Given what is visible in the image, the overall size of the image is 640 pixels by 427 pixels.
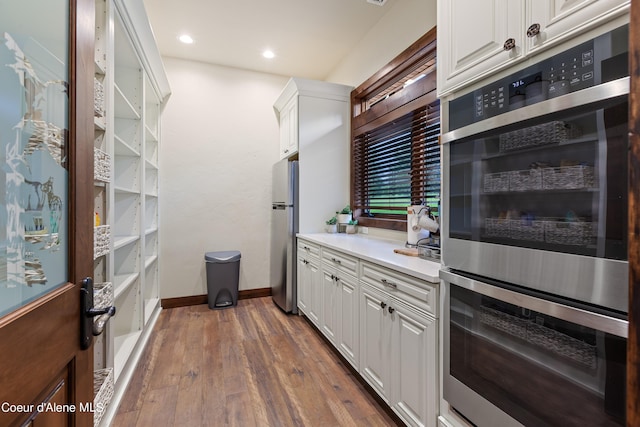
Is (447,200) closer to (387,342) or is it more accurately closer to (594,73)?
(594,73)

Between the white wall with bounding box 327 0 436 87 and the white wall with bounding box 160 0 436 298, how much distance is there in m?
0.03

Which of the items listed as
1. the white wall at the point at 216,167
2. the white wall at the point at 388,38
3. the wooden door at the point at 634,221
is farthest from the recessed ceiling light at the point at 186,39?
the wooden door at the point at 634,221

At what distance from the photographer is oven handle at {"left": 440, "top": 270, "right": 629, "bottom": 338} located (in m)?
0.75

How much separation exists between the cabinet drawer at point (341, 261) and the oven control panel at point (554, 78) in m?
1.16

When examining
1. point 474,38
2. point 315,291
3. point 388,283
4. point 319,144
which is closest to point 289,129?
point 319,144

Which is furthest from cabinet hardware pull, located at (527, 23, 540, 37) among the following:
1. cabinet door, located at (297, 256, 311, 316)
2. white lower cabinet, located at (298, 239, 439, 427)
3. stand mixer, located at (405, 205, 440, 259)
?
cabinet door, located at (297, 256, 311, 316)

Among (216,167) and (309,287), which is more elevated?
(216,167)

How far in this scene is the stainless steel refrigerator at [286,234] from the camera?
330 cm

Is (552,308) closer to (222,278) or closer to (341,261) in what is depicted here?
(341,261)

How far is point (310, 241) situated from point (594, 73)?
92.6 inches

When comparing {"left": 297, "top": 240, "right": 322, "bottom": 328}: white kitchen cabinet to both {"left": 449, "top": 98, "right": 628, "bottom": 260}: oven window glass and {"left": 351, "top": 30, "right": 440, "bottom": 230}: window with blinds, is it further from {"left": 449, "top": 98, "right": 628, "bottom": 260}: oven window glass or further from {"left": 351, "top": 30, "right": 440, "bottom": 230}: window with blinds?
{"left": 449, "top": 98, "right": 628, "bottom": 260}: oven window glass

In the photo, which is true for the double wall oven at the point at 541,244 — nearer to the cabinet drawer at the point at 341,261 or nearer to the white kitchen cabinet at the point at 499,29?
the white kitchen cabinet at the point at 499,29

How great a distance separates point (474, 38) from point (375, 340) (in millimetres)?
1611

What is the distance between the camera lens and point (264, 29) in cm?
302
